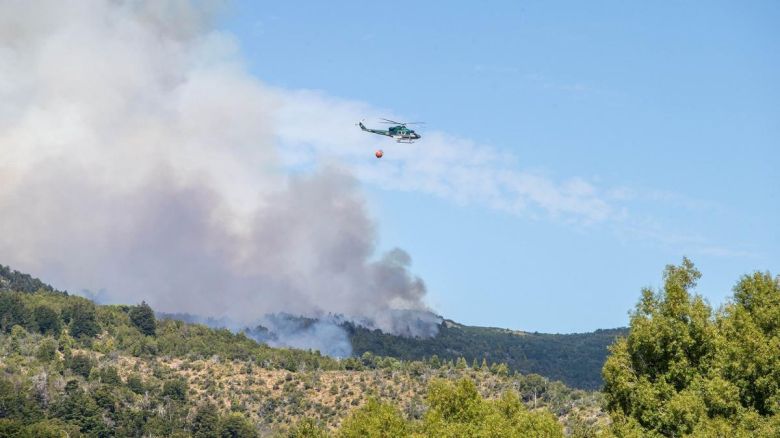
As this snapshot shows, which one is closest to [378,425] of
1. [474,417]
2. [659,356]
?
[474,417]

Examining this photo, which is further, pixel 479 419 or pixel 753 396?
pixel 479 419

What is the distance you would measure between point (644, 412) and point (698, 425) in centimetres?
633

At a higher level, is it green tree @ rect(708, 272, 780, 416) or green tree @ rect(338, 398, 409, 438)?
green tree @ rect(708, 272, 780, 416)

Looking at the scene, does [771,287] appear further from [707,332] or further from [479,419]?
[479,419]

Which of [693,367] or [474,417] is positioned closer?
[693,367]

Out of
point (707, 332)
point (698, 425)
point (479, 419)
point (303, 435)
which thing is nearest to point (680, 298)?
point (707, 332)

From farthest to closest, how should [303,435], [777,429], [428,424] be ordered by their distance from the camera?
[303,435] → [428,424] → [777,429]

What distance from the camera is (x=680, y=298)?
106 m

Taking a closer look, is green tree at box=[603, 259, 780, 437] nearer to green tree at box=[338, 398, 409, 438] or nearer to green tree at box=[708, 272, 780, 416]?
green tree at box=[708, 272, 780, 416]

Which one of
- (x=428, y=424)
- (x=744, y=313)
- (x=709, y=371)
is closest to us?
(x=709, y=371)

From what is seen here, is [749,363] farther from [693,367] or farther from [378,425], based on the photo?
[378,425]

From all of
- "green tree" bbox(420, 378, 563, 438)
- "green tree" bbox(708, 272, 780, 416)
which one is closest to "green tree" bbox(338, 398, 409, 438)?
"green tree" bbox(420, 378, 563, 438)

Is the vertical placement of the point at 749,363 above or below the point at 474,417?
above

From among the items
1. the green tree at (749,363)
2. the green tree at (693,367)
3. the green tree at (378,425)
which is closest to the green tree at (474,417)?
the green tree at (378,425)
